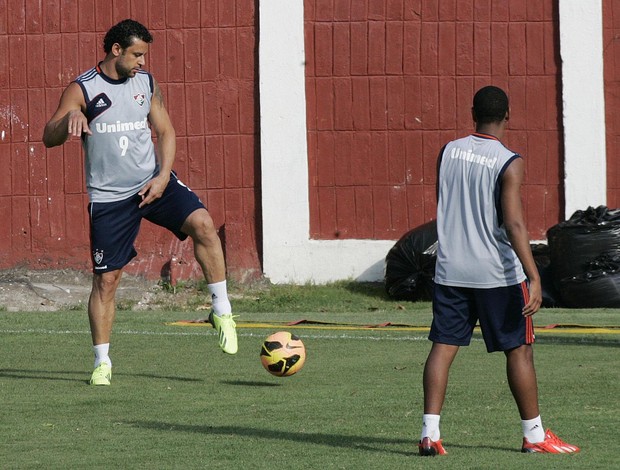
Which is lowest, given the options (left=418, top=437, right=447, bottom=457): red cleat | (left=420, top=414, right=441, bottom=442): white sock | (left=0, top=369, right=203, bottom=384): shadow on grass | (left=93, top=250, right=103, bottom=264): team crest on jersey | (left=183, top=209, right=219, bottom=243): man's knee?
(left=418, top=437, right=447, bottom=457): red cleat

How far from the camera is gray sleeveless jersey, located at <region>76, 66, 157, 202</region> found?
27.3 ft

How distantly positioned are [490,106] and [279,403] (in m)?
2.33

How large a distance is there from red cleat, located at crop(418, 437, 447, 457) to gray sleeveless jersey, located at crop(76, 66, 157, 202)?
340 centimetres

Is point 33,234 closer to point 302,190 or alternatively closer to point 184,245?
point 184,245

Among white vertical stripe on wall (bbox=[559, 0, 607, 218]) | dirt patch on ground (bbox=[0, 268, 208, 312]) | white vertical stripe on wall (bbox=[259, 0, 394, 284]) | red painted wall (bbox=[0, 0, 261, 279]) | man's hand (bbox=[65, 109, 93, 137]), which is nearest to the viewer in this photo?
man's hand (bbox=[65, 109, 93, 137])

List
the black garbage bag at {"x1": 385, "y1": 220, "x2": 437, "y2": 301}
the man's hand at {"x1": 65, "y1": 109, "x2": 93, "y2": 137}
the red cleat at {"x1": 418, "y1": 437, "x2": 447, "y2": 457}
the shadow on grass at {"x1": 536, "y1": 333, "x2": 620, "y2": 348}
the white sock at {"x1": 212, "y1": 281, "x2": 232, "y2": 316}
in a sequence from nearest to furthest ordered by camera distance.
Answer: the red cleat at {"x1": 418, "y1": 437, "x2": 447, "y2": 457} → the man's hand at {"x1": 65, "y1": 109, "x2": 93, "y2": 137} → the white sock at {"x1": 212, "y1": 281, "x2": 232, "y2": 316} → the shadow on grass at {"x1": 536, "y1": 333, "x2": 620, "y2": 348} → the black garbage bag at {"x1": 385, "y1": 220, "x2": 437, "y2": 301}

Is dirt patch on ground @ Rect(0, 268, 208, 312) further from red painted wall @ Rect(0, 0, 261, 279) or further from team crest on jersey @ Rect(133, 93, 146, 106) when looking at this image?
team crest on jersey @ Rect(133, 93, 146, 106)

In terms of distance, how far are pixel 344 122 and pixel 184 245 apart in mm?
2543

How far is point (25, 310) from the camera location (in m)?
14.1

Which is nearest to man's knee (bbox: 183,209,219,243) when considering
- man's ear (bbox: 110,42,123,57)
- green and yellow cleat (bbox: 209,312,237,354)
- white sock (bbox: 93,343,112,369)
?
green and yellow cleat (bbox: 209,312,237,354)

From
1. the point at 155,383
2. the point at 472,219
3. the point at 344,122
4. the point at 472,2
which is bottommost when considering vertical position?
the point at 155,383

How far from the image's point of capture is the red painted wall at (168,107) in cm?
1598

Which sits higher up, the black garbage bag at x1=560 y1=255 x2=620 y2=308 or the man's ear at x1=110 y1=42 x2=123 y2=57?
the man's ear at x1=110 y1=42 x2=123 y2=57

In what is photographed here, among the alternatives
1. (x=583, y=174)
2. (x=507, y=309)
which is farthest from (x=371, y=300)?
(x=507, y=309)
